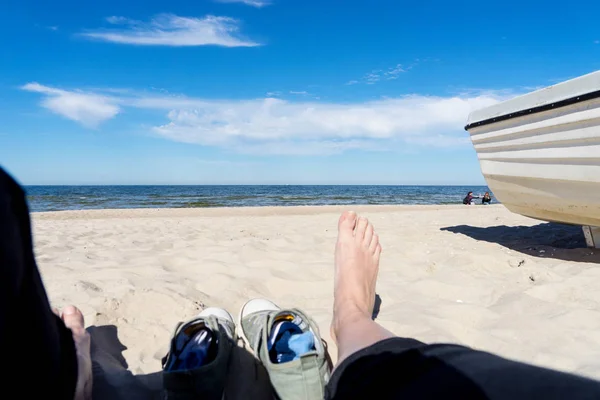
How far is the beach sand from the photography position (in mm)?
1374

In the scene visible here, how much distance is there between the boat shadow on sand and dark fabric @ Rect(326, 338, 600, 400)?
2.28 metres

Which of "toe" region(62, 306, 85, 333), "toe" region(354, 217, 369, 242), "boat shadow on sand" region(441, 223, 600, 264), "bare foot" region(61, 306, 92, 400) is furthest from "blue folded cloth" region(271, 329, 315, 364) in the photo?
"boat shadow on sand" region(441, 223, 600, 264)

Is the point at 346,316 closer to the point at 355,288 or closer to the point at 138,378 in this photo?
the point at 355,288

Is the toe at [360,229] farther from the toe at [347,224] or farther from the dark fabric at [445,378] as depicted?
the dark fabric at [445,378]

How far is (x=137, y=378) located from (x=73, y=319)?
318 millimetres

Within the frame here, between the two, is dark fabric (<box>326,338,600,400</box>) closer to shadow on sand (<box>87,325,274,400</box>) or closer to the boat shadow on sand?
shadow on sand (<box>87,325,274,400</box>)

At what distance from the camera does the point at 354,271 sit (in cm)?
177

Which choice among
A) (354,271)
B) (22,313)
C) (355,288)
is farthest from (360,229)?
(22,313)

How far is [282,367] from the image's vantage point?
3.54ft

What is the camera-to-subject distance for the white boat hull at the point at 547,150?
2195mm

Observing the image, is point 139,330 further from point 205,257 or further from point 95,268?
point 205,257

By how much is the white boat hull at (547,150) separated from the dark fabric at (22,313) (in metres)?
2.56

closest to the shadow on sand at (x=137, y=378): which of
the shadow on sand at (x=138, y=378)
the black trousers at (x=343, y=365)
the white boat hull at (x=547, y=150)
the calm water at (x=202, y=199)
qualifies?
the shadow on sand at (x=138, y=378)

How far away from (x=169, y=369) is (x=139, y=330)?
1.57ft
